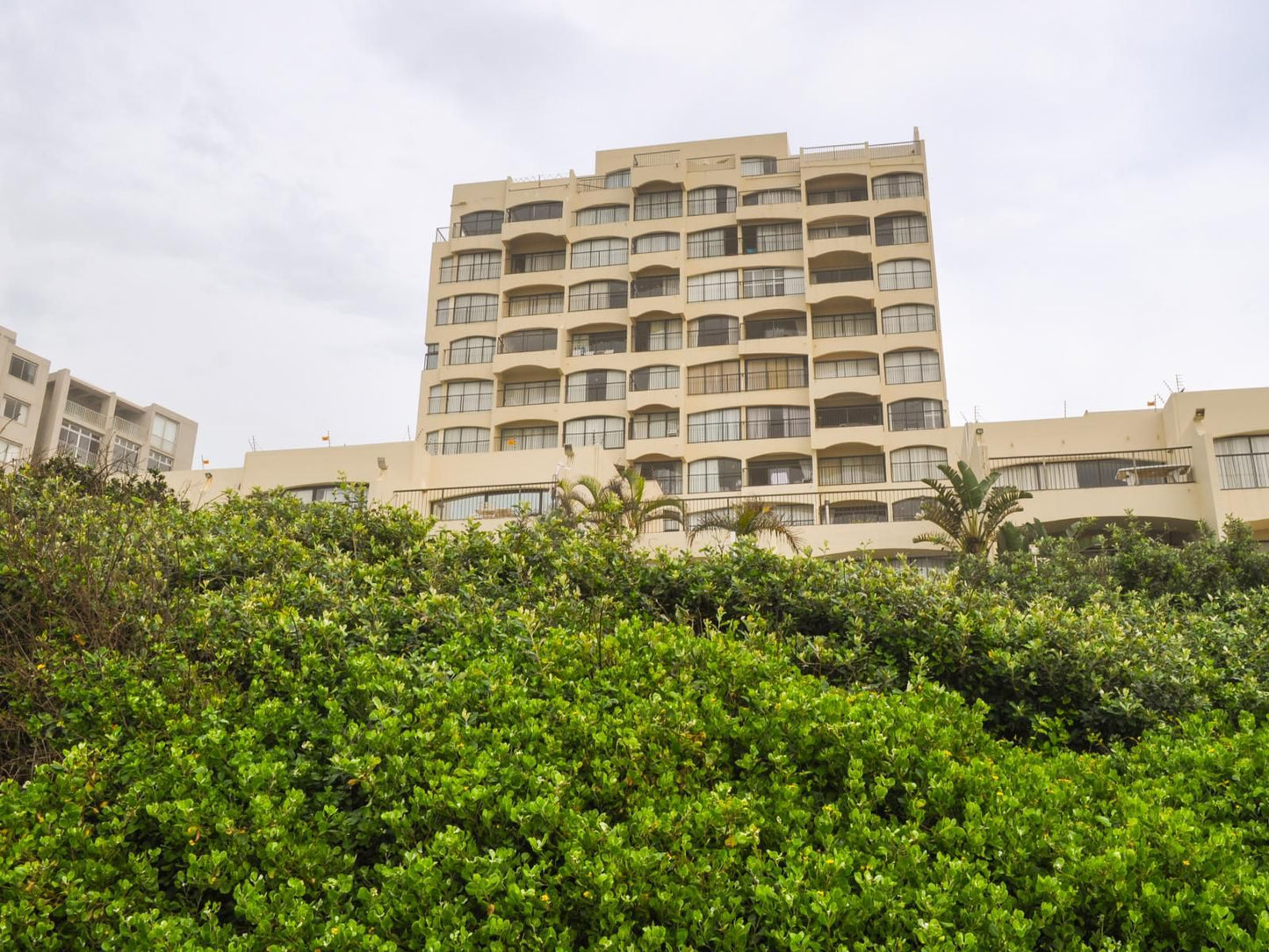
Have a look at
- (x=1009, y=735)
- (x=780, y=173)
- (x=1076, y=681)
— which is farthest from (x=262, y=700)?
(x=780, y=173)

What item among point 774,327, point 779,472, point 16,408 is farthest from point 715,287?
point 16,408

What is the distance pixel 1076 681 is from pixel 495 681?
4.14m

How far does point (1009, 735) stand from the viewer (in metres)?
6.95

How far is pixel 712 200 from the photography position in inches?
2072

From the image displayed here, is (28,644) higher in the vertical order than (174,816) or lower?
higher

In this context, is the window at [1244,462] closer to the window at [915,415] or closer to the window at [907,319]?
the window at [915,415]

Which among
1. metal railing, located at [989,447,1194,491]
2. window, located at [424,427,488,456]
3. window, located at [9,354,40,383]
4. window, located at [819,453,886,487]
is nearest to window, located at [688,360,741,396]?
window, located at [819,453,886,487]

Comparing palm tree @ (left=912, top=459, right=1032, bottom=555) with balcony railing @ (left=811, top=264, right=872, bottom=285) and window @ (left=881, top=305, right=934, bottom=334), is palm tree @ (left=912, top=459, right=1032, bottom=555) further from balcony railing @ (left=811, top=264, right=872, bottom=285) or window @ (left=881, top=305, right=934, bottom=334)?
balcony railing @ (left=811, top=264, right=872, bottom=285)

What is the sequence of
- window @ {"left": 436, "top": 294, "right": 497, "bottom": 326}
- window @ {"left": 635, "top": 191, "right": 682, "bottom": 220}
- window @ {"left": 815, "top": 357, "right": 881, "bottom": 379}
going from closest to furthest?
window @ {"left": 815, "top": 357, "right": 881, "bottom": 379} < window @ {"left": 436, "top": 294, "right": 497, "bottom": 326} < window @ {"left": 635, "top": 191, "right": 682, "bottom": 220}

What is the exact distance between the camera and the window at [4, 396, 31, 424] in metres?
58.8

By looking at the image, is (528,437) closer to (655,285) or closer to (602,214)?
(655,285)

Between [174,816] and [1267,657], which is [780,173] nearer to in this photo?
[1267,657]

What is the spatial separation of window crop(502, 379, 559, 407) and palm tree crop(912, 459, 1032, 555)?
89.1 ft

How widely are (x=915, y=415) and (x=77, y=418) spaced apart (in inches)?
2166
